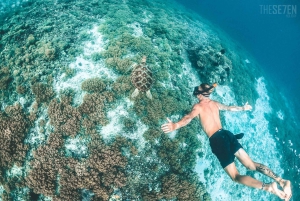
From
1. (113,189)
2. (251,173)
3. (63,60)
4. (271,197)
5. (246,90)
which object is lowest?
(271,197)

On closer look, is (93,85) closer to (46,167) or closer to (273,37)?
(46,167)

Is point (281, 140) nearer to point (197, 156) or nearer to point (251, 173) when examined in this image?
point (251, 173)

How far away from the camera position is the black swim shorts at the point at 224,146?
639 cm

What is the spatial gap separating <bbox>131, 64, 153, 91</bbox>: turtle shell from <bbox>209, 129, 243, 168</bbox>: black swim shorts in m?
3.14

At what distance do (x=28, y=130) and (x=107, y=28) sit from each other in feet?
21.8

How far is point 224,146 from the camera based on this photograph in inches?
254

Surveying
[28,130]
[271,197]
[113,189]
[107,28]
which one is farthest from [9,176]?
[271,197]

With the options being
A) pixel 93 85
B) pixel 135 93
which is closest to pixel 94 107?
pixel 93 85

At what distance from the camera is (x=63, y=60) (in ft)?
29.4

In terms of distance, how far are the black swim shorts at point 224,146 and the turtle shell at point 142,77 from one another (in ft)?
10.3

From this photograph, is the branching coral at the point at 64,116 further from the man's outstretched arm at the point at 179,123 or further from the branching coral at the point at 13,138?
the man's outstretched arm at the point at 179,123

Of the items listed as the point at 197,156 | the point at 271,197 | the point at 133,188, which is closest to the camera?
the point at 133,188

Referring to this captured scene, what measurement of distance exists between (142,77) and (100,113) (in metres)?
2.17

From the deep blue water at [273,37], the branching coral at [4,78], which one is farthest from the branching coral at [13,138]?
the deep blue water at [273,37]
